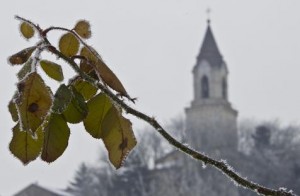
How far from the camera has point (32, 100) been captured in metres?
0.58

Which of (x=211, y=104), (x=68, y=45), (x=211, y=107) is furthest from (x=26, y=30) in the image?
(x=211, y=107)

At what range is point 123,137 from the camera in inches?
26.8

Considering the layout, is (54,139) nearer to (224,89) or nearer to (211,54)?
(211,54)

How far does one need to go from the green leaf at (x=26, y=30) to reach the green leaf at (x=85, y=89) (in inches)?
2.4

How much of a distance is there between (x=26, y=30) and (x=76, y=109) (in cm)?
10

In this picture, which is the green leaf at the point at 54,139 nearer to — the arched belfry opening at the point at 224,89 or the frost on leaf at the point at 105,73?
the frost on leaf at the point at 105,73

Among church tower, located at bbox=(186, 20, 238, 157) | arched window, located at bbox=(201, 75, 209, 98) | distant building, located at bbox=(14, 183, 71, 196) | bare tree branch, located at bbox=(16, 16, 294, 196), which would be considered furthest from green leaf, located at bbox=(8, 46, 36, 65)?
arched window, located at bbox=(201, 75, 209, 98)

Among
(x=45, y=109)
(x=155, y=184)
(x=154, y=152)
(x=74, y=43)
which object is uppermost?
(x=154, y=152)

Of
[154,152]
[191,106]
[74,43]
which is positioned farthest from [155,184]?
[74,43]

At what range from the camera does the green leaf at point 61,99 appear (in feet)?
2.00

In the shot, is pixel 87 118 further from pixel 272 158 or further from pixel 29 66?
pixel 272 158

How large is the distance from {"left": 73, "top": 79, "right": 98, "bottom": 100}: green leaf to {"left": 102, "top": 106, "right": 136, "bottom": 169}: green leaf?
22mm

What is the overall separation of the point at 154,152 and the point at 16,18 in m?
43.1

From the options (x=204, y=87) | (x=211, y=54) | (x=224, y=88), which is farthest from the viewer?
(x=224, y=88)
